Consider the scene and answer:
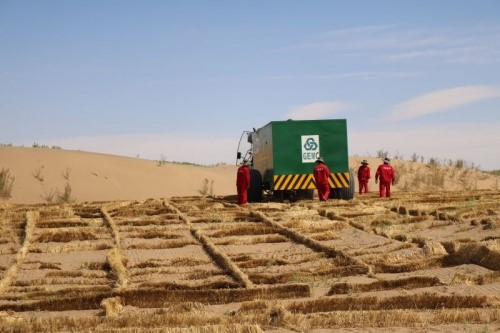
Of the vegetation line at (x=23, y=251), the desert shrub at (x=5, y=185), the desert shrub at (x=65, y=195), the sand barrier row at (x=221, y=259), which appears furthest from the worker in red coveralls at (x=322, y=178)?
the desert shrub at (x=5, y=185)

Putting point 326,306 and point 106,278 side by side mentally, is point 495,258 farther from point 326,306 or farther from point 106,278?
point 106,278

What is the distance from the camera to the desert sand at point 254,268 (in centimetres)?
743

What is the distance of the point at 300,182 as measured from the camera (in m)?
23.7

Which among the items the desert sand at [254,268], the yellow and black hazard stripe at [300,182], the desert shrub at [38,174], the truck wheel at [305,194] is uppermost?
the desert shrub at [38,174]

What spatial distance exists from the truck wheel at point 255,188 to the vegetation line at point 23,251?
706cm

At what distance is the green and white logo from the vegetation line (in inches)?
316

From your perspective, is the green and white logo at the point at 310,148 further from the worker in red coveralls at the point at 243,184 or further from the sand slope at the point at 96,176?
the sand slope at the point at 96,176

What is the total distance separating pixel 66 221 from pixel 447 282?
32.0ft

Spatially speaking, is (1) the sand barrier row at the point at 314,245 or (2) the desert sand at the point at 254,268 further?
(1) the sand barrier row at the point at 314,245

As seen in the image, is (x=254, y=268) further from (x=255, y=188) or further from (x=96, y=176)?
(x=96, y=176)

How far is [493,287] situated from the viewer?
29.0 feet

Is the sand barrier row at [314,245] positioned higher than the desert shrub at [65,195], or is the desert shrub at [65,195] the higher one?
the desert shrub at [65,195]

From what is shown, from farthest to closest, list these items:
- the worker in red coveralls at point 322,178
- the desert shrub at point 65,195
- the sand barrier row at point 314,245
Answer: the desert shrub at point 65,195, the worker in red coveralls at point 322,178, the sand barrier row at point 314,245

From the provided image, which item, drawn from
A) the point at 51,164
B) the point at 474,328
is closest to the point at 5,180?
the point at 51,164
